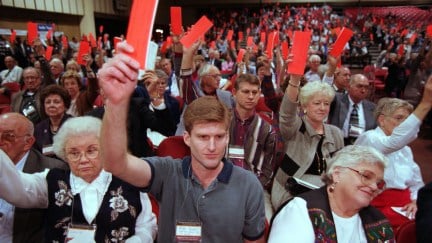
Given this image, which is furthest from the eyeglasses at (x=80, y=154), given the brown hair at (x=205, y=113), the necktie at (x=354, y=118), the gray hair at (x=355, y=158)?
the necktie at (x=354, y=118)

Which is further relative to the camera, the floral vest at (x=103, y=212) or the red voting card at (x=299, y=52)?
the red voting card at (x=299, y=52)

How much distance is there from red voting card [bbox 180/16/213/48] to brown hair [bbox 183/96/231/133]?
46.9 inches

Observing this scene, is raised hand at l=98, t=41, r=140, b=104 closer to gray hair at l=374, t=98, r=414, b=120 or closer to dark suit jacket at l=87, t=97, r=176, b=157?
dark suit jacket at l=87, t=97, r=176, b=157

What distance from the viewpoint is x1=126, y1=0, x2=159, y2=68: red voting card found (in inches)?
33.7

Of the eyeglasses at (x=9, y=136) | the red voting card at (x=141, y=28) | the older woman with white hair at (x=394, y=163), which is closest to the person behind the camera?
the red voting card at (x=141, y=28)

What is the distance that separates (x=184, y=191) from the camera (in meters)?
1.34

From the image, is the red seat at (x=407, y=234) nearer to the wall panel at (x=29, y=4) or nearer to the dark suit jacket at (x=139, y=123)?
the dark suit jacket at (x=139, y=123)

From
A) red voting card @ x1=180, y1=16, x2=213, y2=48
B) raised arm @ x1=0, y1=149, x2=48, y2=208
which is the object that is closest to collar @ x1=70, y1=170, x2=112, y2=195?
raised arm @ x1=0, y1=149, x2=48, y2=208

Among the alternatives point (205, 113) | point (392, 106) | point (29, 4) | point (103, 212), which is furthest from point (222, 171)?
point (29, 4)

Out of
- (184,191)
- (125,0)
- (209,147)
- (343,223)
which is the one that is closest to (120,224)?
(184,191)

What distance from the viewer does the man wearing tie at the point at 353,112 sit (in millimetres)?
3212

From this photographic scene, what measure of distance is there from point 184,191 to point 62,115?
179 centimetres

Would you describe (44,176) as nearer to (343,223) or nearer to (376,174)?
(343,223)

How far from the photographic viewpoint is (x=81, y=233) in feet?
5.00
